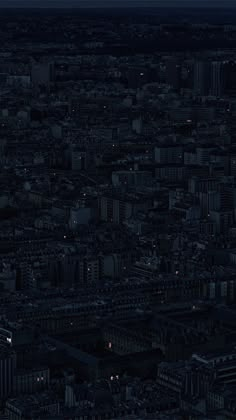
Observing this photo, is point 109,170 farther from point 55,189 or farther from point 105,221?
point 105,221

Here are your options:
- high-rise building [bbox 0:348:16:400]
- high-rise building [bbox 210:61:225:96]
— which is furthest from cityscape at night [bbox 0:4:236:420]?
high-rise building [bbox 210:61:225:96]

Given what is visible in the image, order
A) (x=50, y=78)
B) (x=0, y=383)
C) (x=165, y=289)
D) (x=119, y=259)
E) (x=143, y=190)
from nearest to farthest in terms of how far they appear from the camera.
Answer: (x=0, y=383), (x=165, y=289), (x=119, y=259), (x=143, y=190), (x=50, y=78)

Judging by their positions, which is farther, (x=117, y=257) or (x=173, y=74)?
(x=173, y=74)

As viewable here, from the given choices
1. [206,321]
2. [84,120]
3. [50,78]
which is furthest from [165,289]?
[50,78]

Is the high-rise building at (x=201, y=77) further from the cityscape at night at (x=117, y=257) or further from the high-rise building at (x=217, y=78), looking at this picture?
the cityscape at night at (x=117, y=257)

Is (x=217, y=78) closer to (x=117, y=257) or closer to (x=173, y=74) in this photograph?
(x=173, y=74)

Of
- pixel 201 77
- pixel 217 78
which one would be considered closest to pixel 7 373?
pixel 217 78

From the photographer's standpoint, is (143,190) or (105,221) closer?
(105,221)

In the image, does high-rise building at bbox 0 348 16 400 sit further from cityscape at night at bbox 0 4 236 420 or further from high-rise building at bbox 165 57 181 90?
high-rise building at bbox 165 57 181 90

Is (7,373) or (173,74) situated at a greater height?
(7,373)

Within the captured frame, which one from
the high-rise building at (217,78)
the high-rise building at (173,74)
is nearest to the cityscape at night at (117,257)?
the high-rise building at (217,78)

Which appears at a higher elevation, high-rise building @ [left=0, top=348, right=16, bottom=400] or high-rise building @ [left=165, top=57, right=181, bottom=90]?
high-rise building @ [left=0, top=348, right=16, bottom=400]
